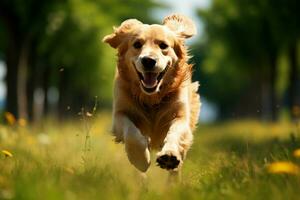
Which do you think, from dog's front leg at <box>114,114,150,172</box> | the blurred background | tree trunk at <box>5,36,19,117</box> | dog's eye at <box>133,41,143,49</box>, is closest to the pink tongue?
dog's eye at <box>133,41,143,49</box>

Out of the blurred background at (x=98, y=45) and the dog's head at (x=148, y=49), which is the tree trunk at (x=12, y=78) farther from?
the dog's head at (x=148, y=49)

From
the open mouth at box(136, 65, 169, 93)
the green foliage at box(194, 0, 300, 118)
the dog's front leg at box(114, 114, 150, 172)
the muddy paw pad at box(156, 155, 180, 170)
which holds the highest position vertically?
the open mouth at box(136, 65, 169, 93)

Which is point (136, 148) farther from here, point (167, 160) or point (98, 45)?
point (98, 45)

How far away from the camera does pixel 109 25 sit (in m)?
31.5

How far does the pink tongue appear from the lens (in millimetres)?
6719

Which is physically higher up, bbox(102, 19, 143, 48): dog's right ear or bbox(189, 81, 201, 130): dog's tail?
bbox(102, 19, 143, 48): dog's right ear

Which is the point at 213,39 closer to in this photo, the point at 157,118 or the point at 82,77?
the point at 82,77

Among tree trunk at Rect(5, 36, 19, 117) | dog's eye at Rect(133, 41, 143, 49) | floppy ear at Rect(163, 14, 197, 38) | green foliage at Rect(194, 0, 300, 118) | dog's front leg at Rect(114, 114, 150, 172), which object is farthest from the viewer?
green foliage at Rect(194, 0, 300, 118)

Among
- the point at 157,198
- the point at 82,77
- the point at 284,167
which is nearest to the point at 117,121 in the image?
the point at 157,198

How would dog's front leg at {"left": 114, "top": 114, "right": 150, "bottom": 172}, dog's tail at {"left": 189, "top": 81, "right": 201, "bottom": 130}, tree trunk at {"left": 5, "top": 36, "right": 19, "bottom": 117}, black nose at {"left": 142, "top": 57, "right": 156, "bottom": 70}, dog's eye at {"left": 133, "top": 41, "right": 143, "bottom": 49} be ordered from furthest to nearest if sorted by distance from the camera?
1. tree trunk at {"left": 5, "top": 36, "right": 19, "bottom": 117}
2. dog's tail at {"left": 189, "top": 81, "right": 201, "bottom": 130}
3. dog's eye at {"left": 133, "top": 41, "right": 143, "bottom": 49}
4. black nose at {"left": 142, "top": 57, "right": 156, "bottom": 70}
5. dog's front leg at {"left": 114, "top": 114, "right": 150, "bottom": 172}

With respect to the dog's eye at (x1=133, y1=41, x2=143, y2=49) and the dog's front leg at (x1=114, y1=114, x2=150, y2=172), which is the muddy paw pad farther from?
the dog's eye at (x1=133, y1=41, x2=143, y2=49)

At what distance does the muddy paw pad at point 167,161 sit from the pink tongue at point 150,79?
133cm

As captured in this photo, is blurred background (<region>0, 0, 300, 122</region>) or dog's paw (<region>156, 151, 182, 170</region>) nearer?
dog's paw (<region>156, 151, 182, 170</region>)

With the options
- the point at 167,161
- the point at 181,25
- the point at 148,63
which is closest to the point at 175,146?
the point at 167,161
